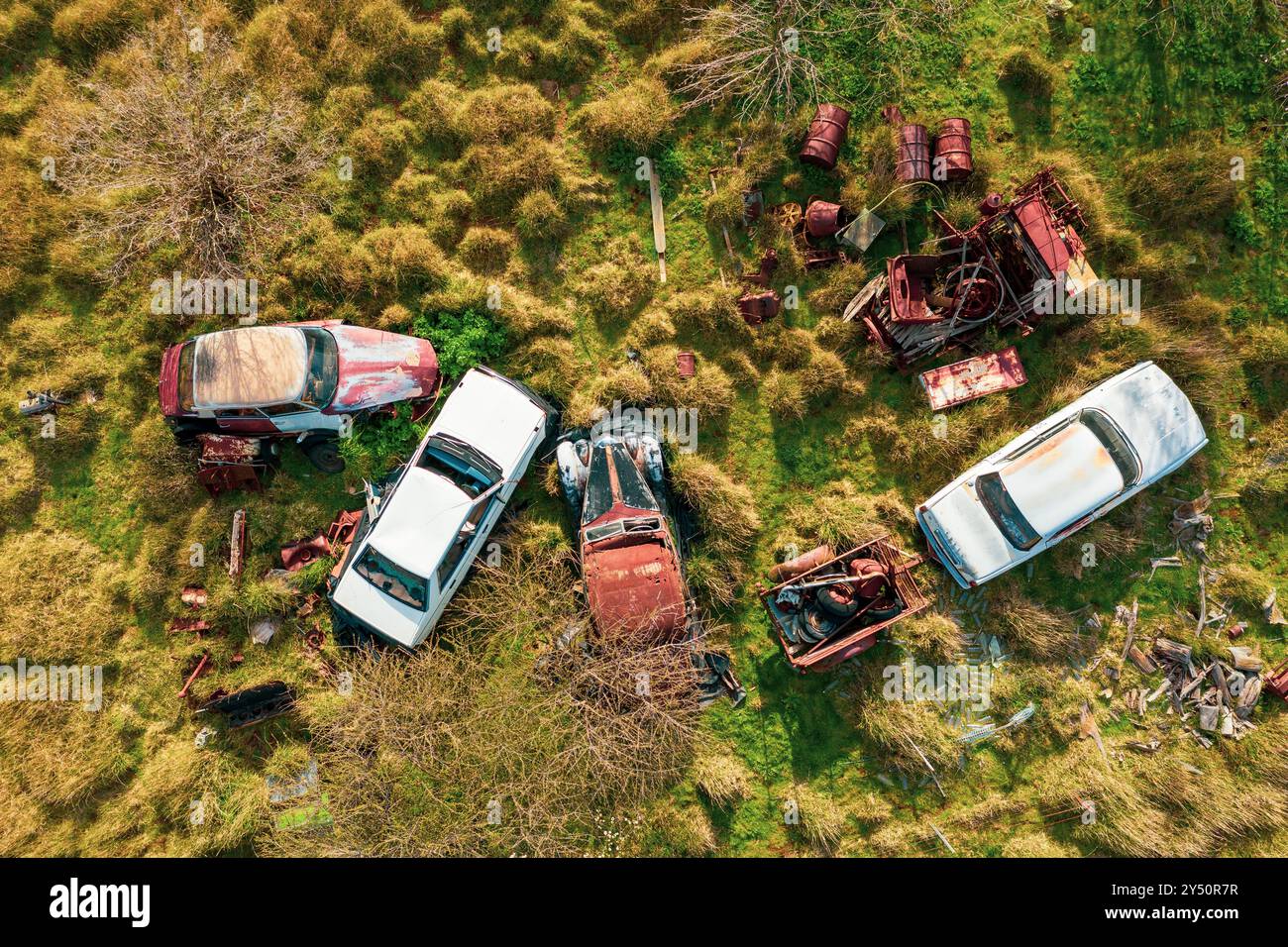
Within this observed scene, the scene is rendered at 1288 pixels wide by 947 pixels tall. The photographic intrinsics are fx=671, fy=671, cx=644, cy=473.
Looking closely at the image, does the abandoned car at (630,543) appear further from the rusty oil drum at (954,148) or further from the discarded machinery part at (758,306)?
the rusty oil drum at (954,148)

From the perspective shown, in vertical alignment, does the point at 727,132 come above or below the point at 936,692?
above

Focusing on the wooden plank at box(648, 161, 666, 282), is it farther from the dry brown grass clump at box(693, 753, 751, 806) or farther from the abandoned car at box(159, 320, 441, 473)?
the dry brown grass clump at box(693, 753, 751, 806)

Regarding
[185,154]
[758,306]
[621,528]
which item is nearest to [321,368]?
[185,154]

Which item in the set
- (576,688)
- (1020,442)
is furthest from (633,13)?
(576,688)

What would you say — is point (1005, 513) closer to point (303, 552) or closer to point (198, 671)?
point (303, 552)

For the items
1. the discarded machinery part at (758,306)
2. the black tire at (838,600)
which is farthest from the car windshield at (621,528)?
the discarded machinery part at (758,306)

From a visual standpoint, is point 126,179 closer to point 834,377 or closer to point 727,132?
point 727,132
